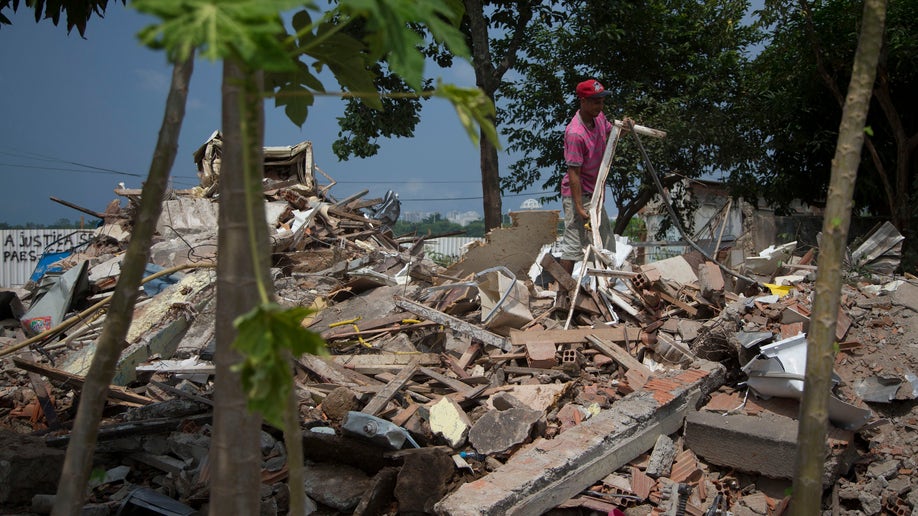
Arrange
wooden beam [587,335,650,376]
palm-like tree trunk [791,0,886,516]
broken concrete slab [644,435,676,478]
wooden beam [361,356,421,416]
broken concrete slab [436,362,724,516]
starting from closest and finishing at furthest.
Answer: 1. palm-like tree trunk [791,0,886,516]
2. broken concrete slab [436,362,724,516]
3. broken concrete slab [644,435,676,478]
4. wooden beam [361,356,421,416]
5. wooden beam [587,335,650,376]

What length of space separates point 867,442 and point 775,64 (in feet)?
33.1

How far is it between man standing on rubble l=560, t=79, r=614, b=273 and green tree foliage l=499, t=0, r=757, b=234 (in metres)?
7.60

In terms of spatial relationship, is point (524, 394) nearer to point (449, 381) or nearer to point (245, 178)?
point (449, 381)

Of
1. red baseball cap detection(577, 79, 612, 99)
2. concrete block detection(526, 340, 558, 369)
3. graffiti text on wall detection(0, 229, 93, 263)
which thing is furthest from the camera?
graffiti text on wall detection(0, 229, 93, 263)

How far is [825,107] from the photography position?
11.9 metres

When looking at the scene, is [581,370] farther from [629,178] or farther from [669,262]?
[629,178]

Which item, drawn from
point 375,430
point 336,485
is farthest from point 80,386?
point 375,430

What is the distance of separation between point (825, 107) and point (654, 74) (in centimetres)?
413

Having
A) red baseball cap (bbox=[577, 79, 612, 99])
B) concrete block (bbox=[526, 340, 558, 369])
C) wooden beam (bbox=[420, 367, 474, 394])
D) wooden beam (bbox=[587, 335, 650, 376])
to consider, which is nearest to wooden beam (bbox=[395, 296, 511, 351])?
concrete block (bbox=[526, 340, 558, 369])

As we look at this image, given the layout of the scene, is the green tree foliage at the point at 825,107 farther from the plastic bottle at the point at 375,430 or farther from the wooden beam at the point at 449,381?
the plastic bottle at the point at 375,430

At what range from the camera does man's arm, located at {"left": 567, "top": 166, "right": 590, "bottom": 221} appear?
644 cm

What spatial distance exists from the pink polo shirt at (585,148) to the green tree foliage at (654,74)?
7606 millimetres

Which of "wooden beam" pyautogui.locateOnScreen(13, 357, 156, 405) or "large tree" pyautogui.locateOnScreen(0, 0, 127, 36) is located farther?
"wooden beam" pyautogui.locateOnScreen(13, 357, 156, 405)

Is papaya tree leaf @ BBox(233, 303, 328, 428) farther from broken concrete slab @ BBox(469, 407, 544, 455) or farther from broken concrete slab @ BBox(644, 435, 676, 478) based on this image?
broken concrete slab @ BBox(644, 435, 676, 478)
